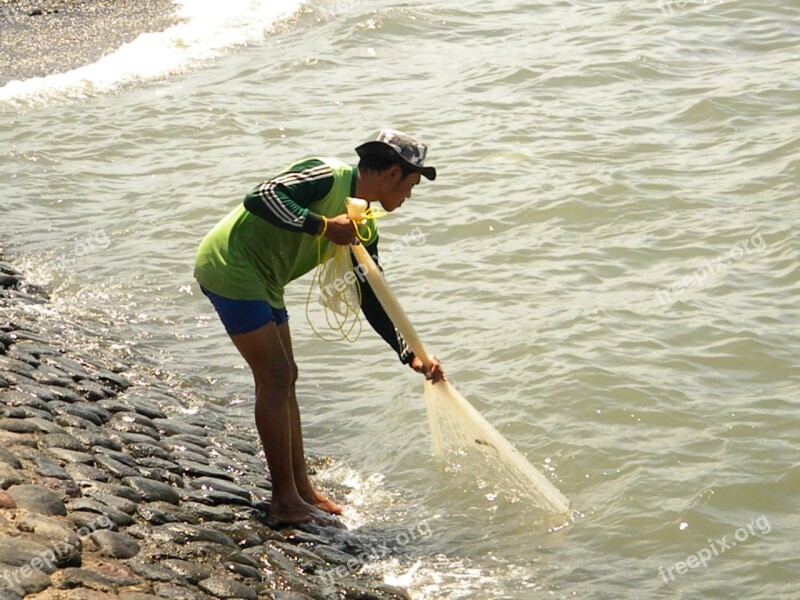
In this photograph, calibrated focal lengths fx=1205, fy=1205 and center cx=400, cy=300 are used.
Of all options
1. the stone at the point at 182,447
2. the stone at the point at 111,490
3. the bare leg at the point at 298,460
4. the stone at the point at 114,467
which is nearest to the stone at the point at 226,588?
the stone at the point at 111,490

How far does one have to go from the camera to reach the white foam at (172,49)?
14.9m

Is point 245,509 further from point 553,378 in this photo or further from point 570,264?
point 570,264

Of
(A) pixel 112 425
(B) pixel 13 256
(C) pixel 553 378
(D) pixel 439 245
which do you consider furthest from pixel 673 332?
(B) pixel 13 256

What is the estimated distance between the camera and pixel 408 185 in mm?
5117

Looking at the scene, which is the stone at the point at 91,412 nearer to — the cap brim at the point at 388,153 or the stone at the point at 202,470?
the stone at the point at 202,470

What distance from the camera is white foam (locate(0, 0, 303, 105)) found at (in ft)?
48.9

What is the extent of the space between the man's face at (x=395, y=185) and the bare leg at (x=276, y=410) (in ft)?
2.40

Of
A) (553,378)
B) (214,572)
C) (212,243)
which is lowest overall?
(553,378)

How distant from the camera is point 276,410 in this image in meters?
5.27

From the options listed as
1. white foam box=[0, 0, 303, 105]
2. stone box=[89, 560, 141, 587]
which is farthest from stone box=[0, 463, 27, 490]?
white foam box=[0, 0, 303, 105]

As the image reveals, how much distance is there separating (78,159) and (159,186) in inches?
54.4

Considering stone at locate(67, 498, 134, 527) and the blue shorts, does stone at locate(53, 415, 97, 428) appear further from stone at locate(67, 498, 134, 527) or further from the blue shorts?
the blue shorts

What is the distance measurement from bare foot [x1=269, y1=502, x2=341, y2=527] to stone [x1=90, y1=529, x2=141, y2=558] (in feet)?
3.01

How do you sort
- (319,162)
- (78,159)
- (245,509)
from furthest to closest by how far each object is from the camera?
(78,159)
(245,509)
(319,162)
